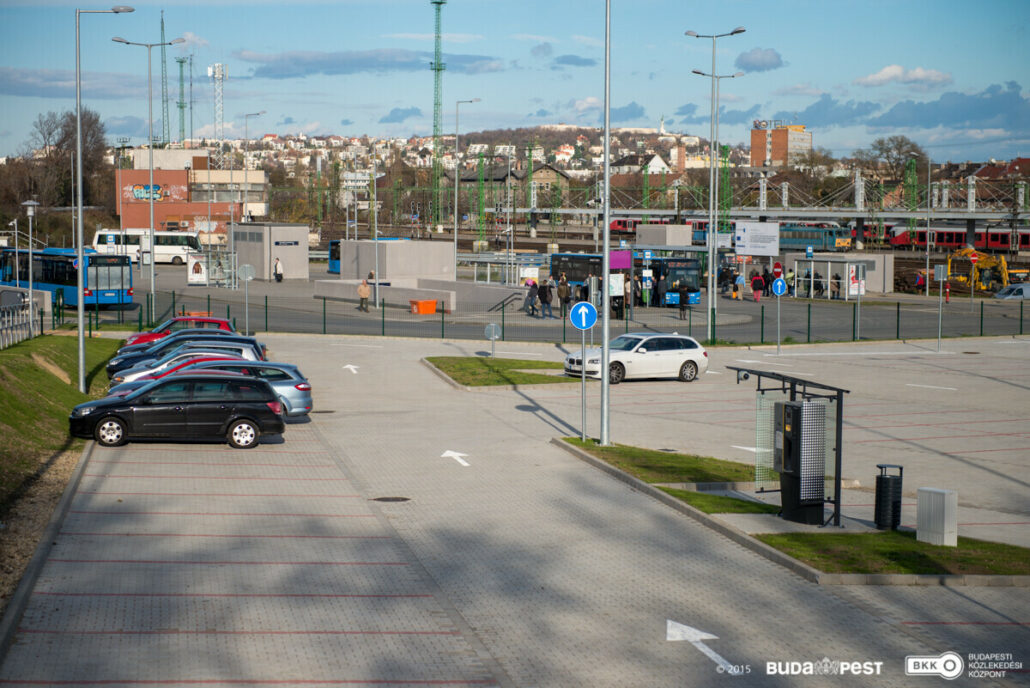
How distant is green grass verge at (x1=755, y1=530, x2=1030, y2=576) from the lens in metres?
12.7

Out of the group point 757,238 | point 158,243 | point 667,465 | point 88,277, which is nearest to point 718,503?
point 667,465

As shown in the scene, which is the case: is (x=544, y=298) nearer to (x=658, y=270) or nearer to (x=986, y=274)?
Answer: (x=658, y=270)

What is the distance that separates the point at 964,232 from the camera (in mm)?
96688

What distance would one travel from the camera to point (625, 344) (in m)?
30.6

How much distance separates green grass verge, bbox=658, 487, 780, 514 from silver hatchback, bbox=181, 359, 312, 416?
929 centimetres

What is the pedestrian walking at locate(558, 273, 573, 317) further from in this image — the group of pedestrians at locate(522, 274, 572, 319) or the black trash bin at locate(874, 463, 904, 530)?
the black trash bin at locate(874, 463, 904, 530)

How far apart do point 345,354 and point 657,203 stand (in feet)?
447

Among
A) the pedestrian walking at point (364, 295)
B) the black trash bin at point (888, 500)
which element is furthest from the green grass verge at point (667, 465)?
the pedestrian walking at point (364, 295)

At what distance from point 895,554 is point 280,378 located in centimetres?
1401

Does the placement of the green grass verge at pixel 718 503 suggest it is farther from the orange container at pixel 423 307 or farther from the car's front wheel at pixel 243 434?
the orange container at pixel 423 307

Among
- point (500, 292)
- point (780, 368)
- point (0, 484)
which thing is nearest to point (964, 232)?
point (500, 292)

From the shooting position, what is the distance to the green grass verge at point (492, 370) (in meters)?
30.0

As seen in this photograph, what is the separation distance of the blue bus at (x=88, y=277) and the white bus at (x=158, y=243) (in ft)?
73.5

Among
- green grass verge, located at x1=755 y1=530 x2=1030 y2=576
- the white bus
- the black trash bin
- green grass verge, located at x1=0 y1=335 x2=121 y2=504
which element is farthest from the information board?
green grass verge, located at x1=755 y1=530 x2=1030 y2=576
